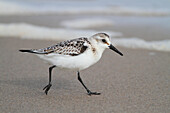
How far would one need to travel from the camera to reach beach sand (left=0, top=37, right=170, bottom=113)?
3.77 meters

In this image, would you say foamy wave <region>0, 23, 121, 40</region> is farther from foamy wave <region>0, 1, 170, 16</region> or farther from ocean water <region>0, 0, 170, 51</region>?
foamy wave <region>0, 1, 170, 16</region>

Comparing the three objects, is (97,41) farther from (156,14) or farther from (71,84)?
(156,14)

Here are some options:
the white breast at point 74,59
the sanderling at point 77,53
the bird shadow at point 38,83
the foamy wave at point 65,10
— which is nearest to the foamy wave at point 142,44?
the bird shadow at point 38,83

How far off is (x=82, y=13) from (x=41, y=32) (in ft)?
8.84

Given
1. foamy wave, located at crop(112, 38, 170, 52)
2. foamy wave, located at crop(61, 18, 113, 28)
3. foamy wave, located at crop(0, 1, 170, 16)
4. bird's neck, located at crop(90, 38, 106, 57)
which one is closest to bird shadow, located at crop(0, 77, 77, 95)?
bird's neck, located at crop(90, 38, 106, 57)

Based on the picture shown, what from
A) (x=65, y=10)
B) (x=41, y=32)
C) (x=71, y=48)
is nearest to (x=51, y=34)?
(x=41, y=32)

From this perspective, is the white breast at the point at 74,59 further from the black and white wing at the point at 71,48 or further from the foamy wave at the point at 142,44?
the foamy wave at the point at 142,44

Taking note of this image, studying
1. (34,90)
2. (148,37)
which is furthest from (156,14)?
(34,90)

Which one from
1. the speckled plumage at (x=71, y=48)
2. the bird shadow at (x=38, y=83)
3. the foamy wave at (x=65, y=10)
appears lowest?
the bird shadow at (x=38, y=83)

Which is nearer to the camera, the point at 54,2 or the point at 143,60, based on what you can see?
the point at 143,60

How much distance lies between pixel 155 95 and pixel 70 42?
1373 mm

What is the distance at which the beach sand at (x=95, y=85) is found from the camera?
12.4 ft

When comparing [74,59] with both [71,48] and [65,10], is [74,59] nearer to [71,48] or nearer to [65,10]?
[71,48]

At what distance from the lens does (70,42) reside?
401cm
